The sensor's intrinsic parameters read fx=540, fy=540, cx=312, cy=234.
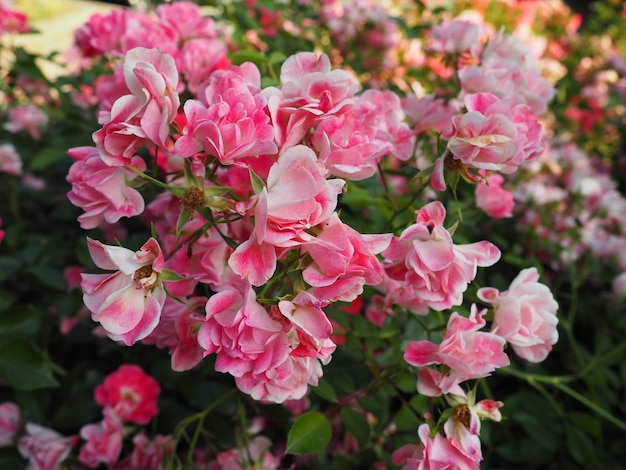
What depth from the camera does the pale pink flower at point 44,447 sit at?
0.76m

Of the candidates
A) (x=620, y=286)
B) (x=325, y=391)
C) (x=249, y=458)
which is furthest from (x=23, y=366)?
(x=620, y=286)

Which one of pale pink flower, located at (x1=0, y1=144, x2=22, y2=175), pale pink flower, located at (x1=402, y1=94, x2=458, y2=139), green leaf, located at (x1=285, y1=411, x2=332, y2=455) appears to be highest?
pale pink flower, located at (x1=402, y1=94, x2=458, y2=139)

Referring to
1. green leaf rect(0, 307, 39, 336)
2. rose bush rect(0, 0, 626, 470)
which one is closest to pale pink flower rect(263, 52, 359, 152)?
rose bush rect(0, 0, 626, 470)

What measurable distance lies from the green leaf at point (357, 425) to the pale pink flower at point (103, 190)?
0.35 metres

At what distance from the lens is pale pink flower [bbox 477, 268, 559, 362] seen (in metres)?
0.53

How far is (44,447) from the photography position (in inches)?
30.2

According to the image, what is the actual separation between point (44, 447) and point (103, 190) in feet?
1.59

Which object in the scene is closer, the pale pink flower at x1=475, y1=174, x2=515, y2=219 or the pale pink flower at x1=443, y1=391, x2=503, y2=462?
the pale pink flower at x1=443, y1=391, x2=503, y2=462

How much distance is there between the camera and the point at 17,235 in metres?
1.04

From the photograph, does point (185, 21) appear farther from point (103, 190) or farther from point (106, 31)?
point (103, 190)

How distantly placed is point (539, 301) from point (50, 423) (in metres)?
0.75

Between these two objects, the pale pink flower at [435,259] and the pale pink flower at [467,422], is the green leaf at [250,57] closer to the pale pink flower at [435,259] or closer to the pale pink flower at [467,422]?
the pale pink flower at [435,259]

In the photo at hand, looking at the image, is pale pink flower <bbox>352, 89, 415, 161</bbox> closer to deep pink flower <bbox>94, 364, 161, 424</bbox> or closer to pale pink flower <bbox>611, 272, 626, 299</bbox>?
deep pink flower <bbox>94, 364, 161, 424</bbox>

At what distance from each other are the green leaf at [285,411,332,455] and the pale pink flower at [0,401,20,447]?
0.52 meters
